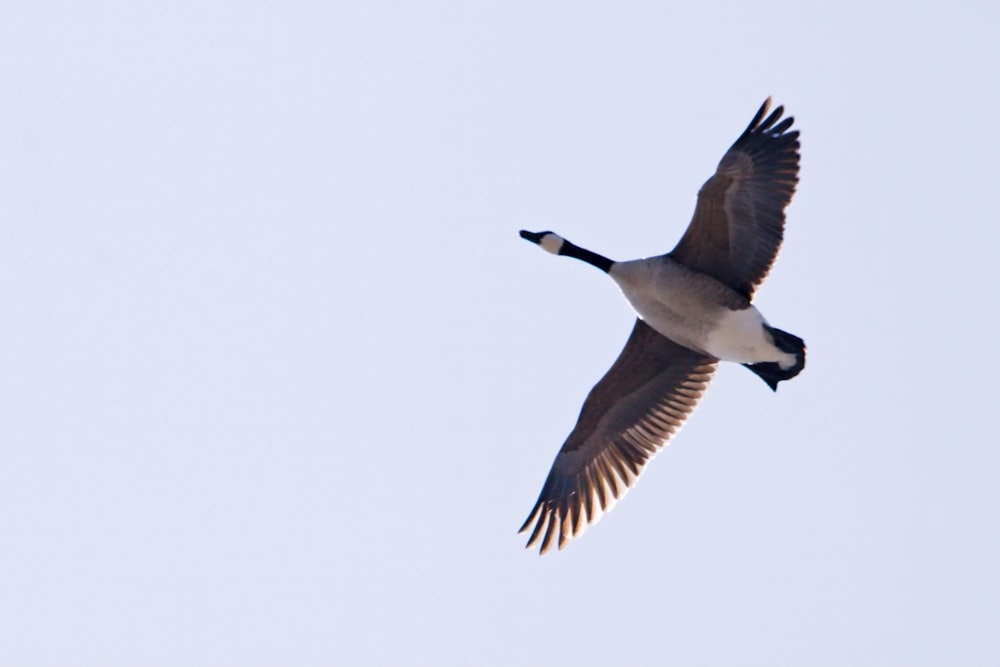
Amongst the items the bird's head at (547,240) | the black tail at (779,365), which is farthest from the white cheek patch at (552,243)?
the black tail at (779,365)

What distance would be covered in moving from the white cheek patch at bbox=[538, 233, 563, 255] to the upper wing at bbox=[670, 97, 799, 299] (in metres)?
1.48

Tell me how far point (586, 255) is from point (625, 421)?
1.50 meters

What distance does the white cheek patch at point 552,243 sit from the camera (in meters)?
13.9

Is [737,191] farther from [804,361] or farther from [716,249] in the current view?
[804,361]

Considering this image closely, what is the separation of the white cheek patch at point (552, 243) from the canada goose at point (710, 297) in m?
0.52

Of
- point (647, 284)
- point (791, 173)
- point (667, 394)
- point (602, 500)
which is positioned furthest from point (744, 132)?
point (602, 500)

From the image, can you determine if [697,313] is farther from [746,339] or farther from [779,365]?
[779,365]

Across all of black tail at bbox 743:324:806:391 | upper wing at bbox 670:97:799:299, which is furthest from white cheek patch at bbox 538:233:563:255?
black tail at bbox 743:324:806:391

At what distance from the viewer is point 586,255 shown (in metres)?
13.5

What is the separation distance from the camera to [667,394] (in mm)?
13461

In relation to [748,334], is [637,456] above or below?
below

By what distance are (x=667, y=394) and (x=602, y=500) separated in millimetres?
1085

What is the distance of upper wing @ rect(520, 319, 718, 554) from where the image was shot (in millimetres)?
13367

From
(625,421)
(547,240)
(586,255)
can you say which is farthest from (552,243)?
(625,421)
